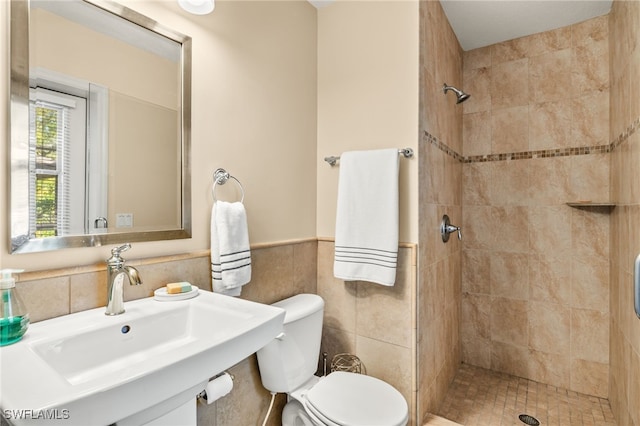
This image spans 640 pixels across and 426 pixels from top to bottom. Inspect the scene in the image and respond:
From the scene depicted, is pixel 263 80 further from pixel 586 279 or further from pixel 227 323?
pixel 586 279

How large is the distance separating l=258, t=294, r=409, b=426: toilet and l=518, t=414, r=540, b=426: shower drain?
0.94m

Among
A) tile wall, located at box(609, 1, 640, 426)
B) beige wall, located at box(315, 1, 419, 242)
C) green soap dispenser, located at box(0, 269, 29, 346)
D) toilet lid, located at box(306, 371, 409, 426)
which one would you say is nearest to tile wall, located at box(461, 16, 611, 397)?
tile wall, located at box(609, 1, 640, 426)

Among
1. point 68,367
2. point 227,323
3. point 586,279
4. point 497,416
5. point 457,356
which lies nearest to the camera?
point 68,367

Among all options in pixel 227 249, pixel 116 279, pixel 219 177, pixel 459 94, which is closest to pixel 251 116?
pixel 219 177

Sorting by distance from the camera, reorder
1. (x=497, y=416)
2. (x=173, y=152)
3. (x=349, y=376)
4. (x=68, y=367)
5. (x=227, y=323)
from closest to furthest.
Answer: (x=68, y=367) → (x=227, y=323) → (x=173, y=152) → (x=349, y=376) → (x=497, y=416)

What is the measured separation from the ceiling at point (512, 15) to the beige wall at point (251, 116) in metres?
0.94

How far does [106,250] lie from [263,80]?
107cm

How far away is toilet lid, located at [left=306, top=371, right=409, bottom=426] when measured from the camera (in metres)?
1.33

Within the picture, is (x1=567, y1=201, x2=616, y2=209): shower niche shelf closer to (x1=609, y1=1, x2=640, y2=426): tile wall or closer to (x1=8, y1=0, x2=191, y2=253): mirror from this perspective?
(x1=609, y1=1, x2=640, y2=426): tile wall

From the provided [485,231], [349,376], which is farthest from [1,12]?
[485,231]

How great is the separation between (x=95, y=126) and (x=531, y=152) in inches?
99.9

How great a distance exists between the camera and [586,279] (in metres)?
2.17

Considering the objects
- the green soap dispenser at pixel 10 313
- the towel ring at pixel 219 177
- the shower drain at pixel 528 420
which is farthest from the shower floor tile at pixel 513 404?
the green soap dispenser at pixel 10 313

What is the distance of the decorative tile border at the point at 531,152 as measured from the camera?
1.81 meters
